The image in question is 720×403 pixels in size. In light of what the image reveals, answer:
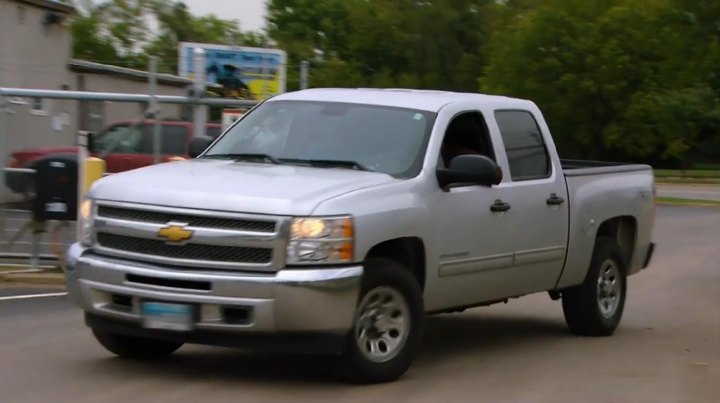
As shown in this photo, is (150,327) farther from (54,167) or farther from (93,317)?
(54,167)

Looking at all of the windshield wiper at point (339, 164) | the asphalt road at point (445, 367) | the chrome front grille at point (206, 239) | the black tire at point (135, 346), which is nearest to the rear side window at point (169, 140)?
the asphalt road at point (445, 367)

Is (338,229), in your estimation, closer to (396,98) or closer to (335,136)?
(335,136)

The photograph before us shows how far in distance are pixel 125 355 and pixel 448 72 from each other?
63.0 meters

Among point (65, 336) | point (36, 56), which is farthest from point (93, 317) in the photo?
point (36, 56)

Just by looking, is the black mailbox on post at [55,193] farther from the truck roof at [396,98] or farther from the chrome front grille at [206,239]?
the chrome front grille at [206,239]

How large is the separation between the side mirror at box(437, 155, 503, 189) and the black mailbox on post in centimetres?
633

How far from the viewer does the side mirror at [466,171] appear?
334 inches

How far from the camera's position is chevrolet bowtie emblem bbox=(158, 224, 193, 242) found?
24.6ft

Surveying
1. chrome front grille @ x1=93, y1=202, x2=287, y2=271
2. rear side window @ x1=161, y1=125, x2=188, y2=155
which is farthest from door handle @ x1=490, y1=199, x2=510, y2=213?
rear side window @ x1=161, y1=125, x2=188, y2=155

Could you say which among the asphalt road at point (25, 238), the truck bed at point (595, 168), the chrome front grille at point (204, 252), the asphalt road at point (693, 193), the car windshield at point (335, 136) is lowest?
the asphalt road at point (693, 193)

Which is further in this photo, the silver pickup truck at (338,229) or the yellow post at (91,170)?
the yellow post at (91,170)

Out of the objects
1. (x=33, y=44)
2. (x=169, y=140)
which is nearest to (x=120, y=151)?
(x=169, y=140)

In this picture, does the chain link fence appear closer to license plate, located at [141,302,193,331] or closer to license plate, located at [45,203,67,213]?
license plate, located at [45,203,67,213]

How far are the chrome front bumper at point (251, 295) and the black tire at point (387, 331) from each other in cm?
20
